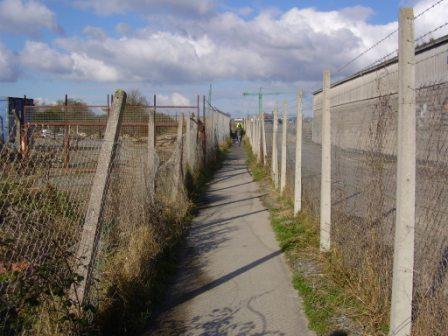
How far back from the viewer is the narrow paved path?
16.3 feet

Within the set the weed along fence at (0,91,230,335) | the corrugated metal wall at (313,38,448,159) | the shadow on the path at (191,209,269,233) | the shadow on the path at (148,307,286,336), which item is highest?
the corrugated metal wall at (313,38,448,159)

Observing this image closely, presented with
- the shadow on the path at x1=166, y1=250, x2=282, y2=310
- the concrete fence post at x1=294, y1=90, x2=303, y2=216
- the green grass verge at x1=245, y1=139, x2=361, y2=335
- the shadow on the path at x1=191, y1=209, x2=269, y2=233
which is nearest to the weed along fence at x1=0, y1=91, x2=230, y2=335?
the shadow on the path at x1=166, y1=250, x2=282, y2=310

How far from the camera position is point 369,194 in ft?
16.9

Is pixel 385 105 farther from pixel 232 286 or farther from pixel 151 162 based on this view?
pixel 151 162

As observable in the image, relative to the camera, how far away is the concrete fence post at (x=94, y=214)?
4.37 m

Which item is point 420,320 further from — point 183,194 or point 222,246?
point 183,194

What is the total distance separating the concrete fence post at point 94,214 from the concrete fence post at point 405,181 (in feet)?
7.44

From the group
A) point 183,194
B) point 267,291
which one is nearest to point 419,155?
point 267,291

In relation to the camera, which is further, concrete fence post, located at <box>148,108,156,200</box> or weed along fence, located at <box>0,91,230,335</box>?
concrete fence post, located at <box>148,108,156,200</box>

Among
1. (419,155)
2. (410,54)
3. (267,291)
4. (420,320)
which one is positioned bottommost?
(267,291)

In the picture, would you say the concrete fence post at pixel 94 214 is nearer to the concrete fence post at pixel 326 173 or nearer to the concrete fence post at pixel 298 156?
the concrete fence post at pixel 326 173

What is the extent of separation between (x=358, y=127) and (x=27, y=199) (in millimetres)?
3688

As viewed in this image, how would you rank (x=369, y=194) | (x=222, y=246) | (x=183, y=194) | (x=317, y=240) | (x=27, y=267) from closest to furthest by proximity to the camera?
(x=27, y=267), (x=369, y=194), (x=317, y=240), (x=222, y=246), (x=183, y=194)

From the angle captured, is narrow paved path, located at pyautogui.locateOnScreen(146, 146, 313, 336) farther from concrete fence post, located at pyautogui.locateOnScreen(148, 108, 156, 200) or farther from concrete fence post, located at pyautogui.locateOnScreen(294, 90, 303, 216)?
concrete fence post, located at pyautogui.locateOnScreen(148, 108, 156, 200)
